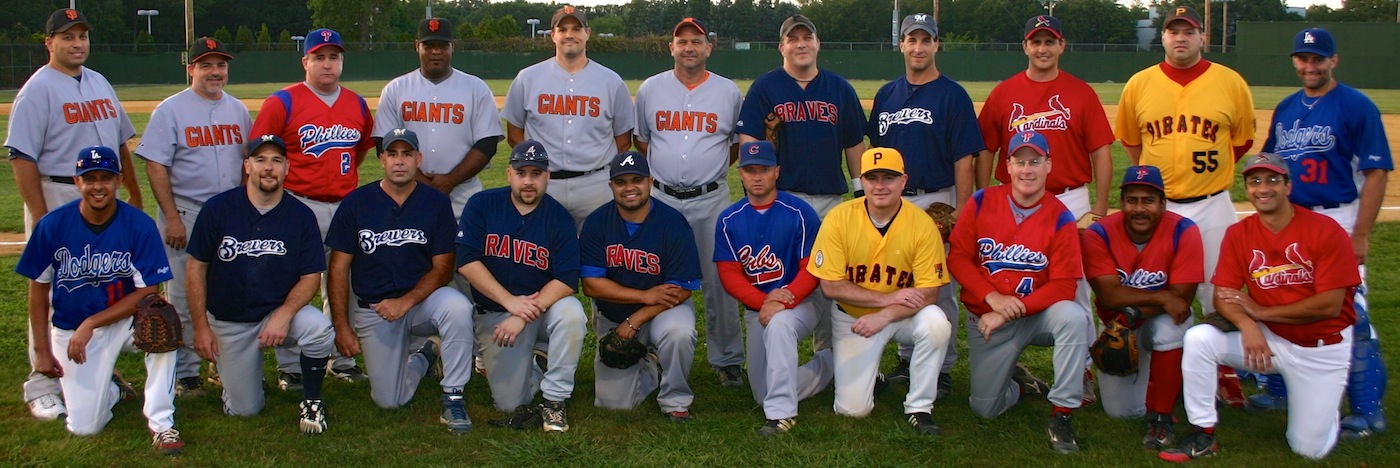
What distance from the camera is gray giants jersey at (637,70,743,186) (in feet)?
19.5

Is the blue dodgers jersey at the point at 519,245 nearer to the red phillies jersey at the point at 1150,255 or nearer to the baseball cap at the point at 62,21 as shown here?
the baseball cap at the point at 62,21

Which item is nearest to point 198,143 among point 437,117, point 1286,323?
point 437,117

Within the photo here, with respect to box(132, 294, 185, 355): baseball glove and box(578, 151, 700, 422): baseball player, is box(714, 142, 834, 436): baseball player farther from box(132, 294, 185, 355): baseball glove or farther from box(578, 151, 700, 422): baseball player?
box(132, 294, 185, 355): baseball glove

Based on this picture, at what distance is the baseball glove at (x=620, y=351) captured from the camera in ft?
16.7

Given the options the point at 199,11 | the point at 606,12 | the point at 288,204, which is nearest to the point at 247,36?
the point at 199,11

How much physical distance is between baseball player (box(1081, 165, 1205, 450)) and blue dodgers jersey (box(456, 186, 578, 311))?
7.89 ft

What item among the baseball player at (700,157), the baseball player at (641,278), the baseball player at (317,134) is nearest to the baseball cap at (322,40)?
the baseball player at (317,134)

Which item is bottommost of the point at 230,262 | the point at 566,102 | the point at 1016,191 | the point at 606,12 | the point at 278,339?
the point at 278,339

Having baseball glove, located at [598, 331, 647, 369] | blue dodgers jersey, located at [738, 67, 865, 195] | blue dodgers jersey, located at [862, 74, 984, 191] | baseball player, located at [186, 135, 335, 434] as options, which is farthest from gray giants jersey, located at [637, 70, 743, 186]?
baseball player, located at [186, 135, 335, 434]

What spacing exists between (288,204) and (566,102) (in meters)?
1.61

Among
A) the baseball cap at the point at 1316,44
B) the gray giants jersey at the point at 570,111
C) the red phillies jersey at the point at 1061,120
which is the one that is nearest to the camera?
the baseball cap at the point at 1316,44

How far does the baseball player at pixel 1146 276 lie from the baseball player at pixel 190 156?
167 inches

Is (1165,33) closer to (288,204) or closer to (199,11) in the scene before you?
(288,204)

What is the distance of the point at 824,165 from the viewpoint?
5812mm
